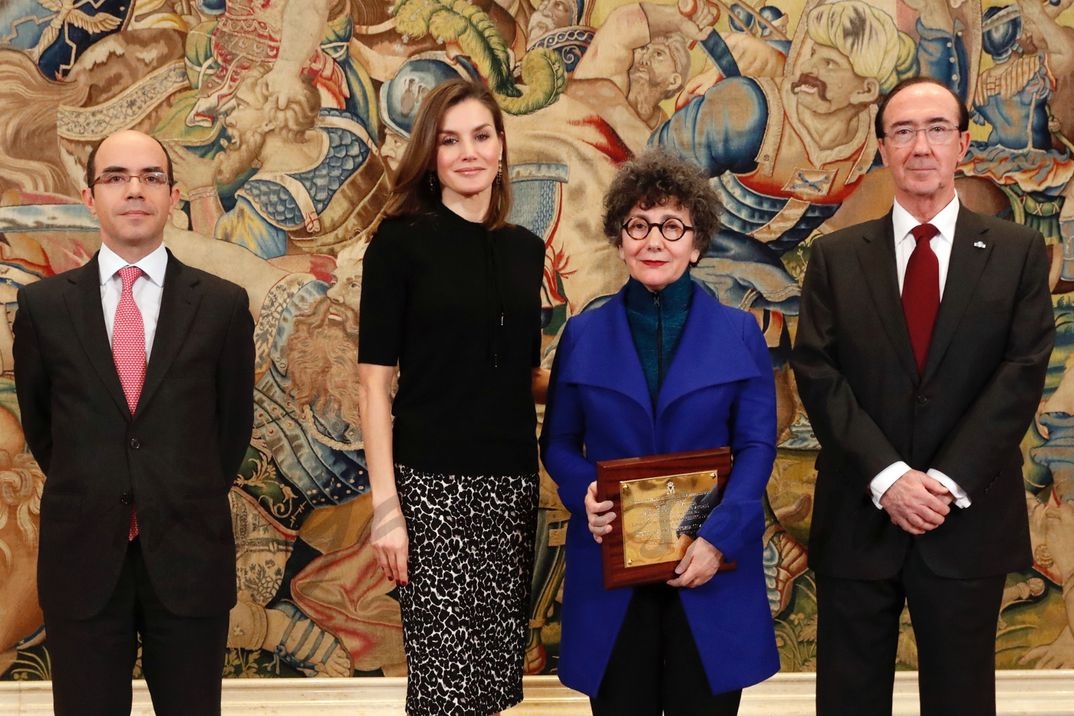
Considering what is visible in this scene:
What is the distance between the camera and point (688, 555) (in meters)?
2.63

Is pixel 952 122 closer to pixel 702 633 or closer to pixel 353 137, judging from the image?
pixel 702 633

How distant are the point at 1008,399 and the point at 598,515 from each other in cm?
114

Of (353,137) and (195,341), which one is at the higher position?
(353,137)

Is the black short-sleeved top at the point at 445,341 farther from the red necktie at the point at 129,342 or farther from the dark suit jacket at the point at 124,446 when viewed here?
the red necktie at the point at 129,342

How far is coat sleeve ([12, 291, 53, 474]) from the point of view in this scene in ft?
9.16

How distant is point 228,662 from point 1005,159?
3623 mm

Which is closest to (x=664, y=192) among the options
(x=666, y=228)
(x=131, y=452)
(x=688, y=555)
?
(x=666, y=228)

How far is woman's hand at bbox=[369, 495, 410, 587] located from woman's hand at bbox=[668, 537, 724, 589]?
28.0 inches

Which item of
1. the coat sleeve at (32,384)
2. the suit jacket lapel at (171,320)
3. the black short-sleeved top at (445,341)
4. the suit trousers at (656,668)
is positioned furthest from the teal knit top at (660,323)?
the coat sleeve at (32,384)

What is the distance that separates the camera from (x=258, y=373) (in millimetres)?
4133

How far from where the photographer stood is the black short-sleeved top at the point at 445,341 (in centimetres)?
284

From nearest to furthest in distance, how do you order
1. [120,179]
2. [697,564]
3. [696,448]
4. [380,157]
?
[697,564] < [696,448] < [120,179] < [380,157]

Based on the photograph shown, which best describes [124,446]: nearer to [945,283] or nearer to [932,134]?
[945,283]

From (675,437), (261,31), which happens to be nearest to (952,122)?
(675,437)
